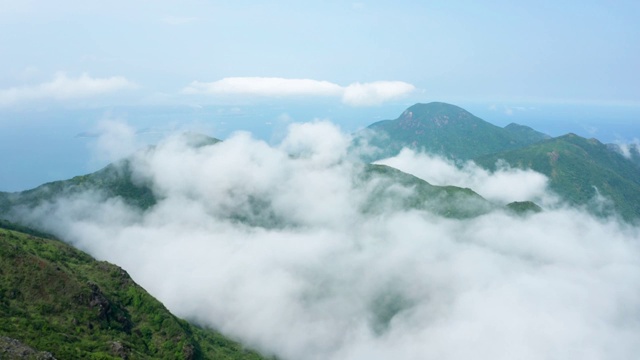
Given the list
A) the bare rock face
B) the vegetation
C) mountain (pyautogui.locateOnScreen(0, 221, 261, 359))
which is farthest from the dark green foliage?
the bare rock face

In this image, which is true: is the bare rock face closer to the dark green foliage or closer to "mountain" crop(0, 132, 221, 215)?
"mountain" crop(0, 132, 221, 215)

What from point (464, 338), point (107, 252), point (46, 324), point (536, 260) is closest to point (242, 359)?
point (46, 324)

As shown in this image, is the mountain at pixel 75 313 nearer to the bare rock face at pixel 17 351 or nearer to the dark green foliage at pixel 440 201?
the bare rock face at pixel 17 351

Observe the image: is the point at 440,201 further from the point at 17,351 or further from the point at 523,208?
the point at 17,351

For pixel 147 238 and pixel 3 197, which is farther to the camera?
pixel 147 238

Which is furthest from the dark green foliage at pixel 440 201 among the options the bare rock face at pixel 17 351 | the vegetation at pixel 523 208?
the bare rock face at pixel 17 351

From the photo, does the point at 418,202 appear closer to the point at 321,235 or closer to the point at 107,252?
the point at 321,235

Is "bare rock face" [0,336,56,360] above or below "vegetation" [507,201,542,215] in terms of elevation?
above
